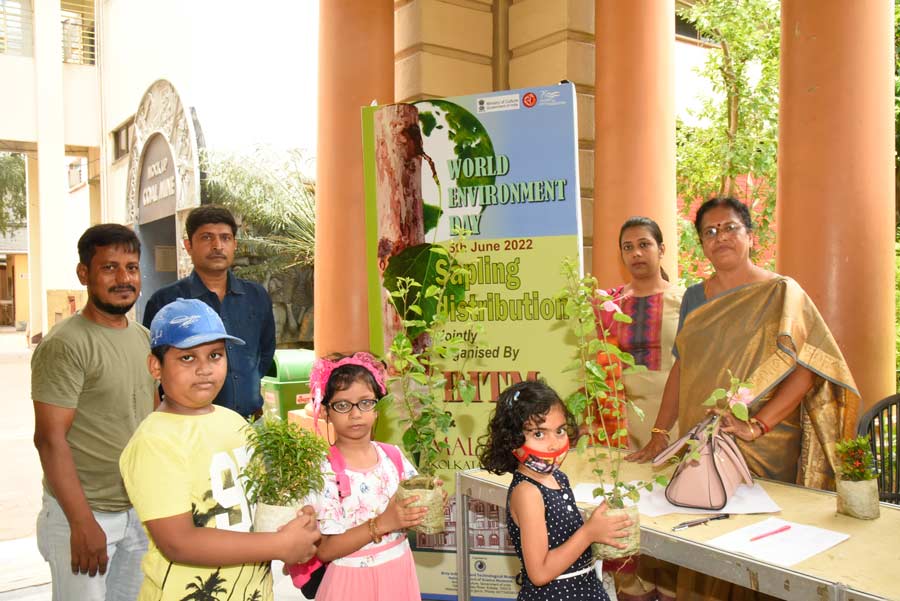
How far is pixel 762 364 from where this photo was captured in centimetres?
230

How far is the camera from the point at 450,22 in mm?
3822

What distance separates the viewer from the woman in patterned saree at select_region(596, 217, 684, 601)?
116 inches

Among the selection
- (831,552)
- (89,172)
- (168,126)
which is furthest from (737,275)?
(89,172)

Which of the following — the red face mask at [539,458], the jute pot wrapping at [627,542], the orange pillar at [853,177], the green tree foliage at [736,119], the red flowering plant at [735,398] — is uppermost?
the green tree foliage at [736,119]

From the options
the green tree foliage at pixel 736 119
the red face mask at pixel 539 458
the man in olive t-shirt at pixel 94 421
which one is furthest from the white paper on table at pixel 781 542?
the green tree foliage at pixel 736 119

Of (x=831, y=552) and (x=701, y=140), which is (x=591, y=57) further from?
(x=701, y=140)

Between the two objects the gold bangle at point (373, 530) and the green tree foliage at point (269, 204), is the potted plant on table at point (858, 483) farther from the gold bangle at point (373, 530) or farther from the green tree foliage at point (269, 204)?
the green tree foliage at point (269, 204)

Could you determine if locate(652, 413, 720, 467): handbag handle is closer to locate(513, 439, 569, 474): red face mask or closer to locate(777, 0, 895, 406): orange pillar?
locate(513, 439, 569, 474): red face mask

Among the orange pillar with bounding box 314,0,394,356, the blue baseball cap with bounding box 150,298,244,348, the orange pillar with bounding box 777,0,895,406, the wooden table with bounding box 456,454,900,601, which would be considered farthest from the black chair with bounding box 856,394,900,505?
the orange pillar with bounding box 314,0,394,356

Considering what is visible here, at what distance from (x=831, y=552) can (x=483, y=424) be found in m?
1.61

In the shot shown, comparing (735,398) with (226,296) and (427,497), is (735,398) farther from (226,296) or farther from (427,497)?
(226,296)

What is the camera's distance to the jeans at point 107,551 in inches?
82.0

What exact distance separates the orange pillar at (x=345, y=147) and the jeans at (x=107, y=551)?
5.73ft

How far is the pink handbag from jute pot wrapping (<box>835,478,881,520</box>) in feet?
0.86
